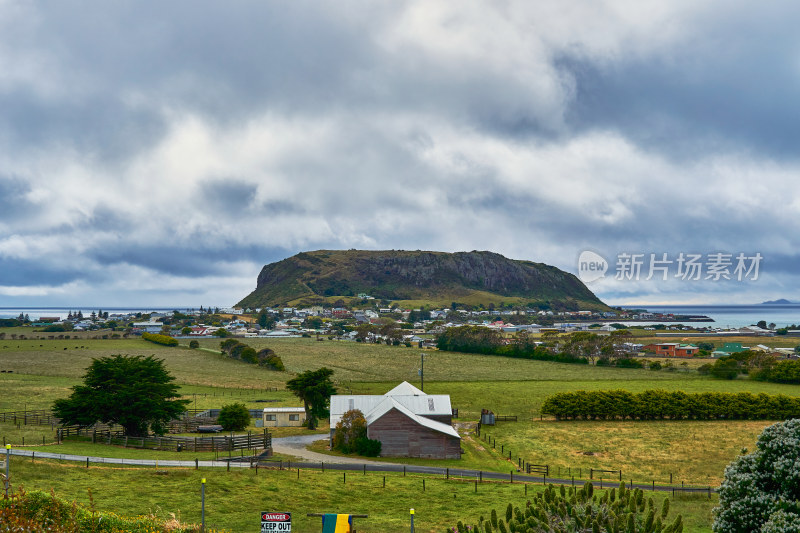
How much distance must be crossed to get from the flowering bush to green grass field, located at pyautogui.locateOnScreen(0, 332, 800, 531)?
28.2 feet

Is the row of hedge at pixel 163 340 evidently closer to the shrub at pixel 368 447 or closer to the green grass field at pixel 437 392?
the green grass field at pixel 437 392

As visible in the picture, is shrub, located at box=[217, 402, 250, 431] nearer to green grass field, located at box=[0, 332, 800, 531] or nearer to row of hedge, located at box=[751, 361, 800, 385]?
green grass field, located at box=[0, 332, 800, 531]

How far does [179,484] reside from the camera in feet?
99.4

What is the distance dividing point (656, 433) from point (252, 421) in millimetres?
39918

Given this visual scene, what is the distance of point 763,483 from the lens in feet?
65.3

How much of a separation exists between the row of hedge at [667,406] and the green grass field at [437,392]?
2.15 meters

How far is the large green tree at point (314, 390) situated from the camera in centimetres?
5625

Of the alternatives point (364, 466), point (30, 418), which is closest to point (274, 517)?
point (364, 466)

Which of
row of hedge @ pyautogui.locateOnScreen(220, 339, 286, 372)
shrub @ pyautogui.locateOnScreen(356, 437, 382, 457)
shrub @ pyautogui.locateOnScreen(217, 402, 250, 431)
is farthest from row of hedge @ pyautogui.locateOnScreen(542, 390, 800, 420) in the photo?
row of hedge @ pyautogui.locateOnScreen(220, 339, 286, 372)

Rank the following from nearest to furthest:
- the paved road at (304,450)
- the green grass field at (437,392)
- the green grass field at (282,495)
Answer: the green grass field at (282,495) → the green grass field at (437,392) → the paved road at (304,450)

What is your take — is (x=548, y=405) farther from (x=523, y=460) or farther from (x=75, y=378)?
(x=75, y=378)

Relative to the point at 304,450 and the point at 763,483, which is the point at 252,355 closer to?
the point at 304,450

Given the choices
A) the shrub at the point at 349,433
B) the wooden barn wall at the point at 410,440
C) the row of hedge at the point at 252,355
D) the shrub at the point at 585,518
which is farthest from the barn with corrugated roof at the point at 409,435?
the row of hedge at the point at 252,355

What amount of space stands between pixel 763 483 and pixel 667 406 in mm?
50534
